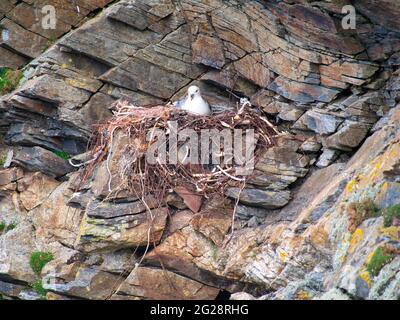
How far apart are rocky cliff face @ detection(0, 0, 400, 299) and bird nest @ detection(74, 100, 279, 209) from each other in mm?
203

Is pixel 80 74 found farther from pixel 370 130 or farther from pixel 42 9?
pixel 370 130

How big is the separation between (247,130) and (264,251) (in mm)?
2378

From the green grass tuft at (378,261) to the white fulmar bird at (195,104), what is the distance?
5.87 meters

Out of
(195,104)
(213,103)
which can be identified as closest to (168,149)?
(195,104)

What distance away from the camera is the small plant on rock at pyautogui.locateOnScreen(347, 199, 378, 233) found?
1178 cm

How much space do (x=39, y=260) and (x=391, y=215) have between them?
6.59m

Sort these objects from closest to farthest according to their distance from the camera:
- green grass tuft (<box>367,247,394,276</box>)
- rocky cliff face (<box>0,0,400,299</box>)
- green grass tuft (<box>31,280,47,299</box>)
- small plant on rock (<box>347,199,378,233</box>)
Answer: green grass tuft (<box>367,247,394,276</box>)
small plant on rock (<box>347,199,378,233</box>)
rocky cliff face (<box>0,0,400,299</box>)
green grass tuft (<box>31,280,47,299</box>)

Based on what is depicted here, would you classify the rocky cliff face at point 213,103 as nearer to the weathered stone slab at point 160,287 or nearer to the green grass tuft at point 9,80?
the weathered stone slab at point 160,287

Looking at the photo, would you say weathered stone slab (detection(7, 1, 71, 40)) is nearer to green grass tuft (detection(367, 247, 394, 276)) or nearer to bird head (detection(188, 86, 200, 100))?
bird head (detection(188, 86, 200, 100))

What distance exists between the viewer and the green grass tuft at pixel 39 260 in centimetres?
1559

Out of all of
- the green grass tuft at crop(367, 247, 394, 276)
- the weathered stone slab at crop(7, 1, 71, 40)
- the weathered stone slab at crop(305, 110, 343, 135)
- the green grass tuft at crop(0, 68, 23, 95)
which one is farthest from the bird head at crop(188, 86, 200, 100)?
the green grass tuft at crop(367, 247, 394, 276)

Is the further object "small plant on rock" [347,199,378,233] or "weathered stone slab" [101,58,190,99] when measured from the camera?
"weathered stone slab" [101,58,190,99]

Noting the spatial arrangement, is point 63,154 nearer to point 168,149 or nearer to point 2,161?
point 2,161
